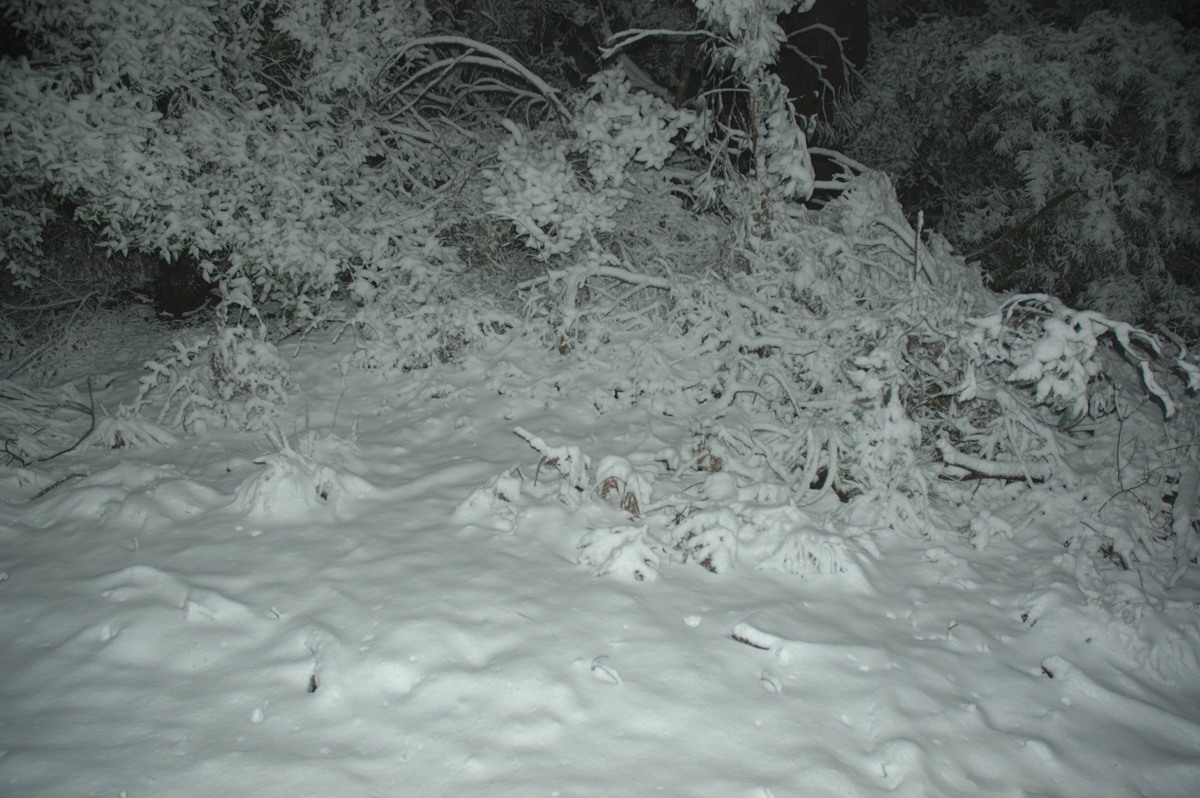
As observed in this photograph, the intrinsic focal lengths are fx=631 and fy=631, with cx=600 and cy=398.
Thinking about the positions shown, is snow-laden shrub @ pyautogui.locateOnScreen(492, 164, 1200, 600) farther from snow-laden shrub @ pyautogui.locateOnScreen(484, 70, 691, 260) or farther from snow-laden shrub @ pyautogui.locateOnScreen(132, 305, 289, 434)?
snow-laden shrub @ pyautogui.locateOnScreen(132, 305, 289, 434)

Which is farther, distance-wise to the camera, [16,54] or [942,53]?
[942,53]

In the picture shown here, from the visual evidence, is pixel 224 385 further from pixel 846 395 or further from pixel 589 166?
pixel 846 395

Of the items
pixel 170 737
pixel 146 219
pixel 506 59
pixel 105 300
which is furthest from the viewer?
pixel 105 300

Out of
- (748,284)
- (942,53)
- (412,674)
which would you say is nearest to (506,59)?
(748,284)

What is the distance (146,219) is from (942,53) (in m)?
10.5

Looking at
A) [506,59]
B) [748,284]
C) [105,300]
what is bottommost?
[105,300]

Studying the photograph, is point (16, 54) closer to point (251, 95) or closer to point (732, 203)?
point (251, 95)

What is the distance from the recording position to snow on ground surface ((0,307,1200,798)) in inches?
102

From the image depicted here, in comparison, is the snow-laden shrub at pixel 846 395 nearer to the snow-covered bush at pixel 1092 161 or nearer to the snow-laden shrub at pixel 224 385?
the snow-covered bush at pixel 1092 161

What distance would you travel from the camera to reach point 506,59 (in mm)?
7559

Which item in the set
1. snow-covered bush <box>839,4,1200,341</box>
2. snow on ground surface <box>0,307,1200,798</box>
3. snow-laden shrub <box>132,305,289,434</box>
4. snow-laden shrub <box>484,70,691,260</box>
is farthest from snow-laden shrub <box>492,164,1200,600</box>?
snow-laden shrub <box>132,305,289,434</box>

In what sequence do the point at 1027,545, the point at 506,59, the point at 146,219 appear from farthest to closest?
1. the point at 506,59
2. the point at 146,219
3. the point at 1027,545

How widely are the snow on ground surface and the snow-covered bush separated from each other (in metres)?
5.18

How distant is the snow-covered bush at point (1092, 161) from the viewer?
25.2 ft
